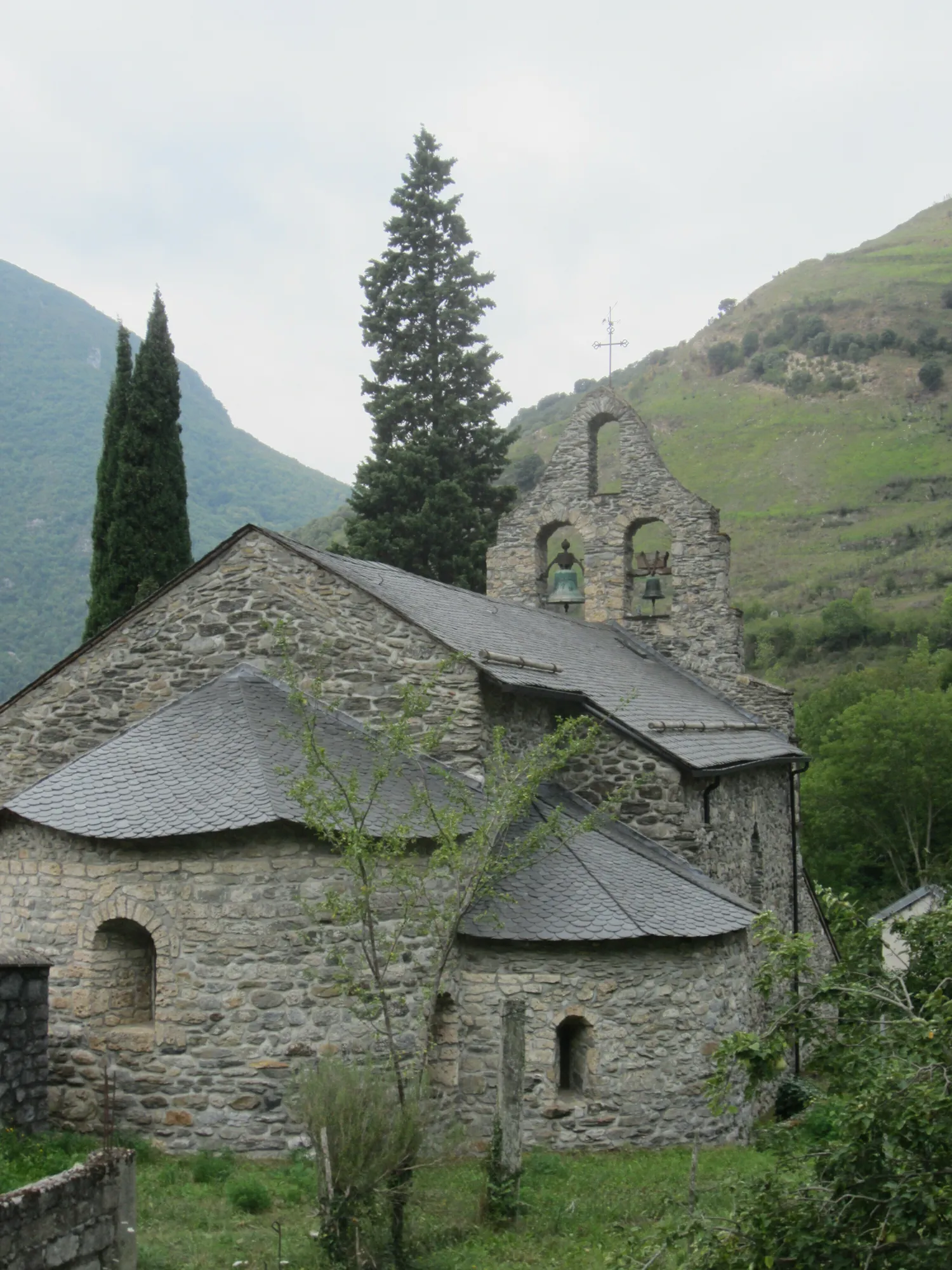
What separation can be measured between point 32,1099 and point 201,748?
11.6 feet

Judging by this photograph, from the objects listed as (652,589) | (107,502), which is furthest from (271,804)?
(107,502)

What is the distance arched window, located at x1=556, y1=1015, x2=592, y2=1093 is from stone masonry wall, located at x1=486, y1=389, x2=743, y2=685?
400 inches

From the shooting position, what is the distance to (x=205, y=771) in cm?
1250

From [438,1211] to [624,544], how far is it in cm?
1406

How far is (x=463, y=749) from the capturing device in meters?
14.0

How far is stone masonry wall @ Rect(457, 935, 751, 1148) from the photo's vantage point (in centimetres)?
1248

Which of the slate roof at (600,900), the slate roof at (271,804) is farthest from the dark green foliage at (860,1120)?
the slate roof at (600,900)

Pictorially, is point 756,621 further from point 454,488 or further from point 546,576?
point 546,576

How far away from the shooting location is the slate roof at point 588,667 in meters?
14.9

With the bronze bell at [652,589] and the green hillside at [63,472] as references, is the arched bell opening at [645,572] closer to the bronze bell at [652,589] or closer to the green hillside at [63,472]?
the bronze bell at [652,589]

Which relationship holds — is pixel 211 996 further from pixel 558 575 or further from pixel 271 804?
pixel 558 575

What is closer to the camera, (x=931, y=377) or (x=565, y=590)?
(x=565, y=590)

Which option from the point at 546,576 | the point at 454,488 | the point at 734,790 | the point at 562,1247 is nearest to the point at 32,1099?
the point at 562,1247

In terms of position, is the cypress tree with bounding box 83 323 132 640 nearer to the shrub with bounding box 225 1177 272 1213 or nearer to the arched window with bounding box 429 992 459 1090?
the arched window with bounding box 429 992 459 1090
